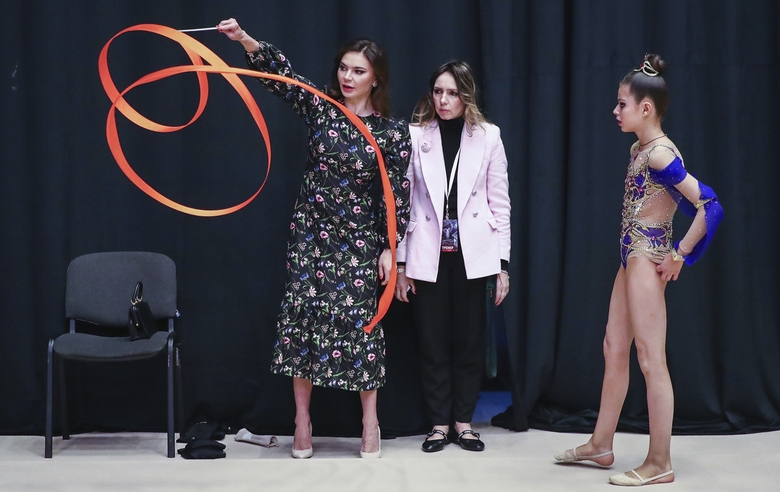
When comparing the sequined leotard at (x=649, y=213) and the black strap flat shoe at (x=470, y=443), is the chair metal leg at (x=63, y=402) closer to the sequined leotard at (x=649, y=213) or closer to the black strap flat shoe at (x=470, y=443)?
the black strap flat shoe at (x=470, y=443)

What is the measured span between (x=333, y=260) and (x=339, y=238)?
3.9 inches

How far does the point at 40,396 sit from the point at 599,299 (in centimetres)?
276

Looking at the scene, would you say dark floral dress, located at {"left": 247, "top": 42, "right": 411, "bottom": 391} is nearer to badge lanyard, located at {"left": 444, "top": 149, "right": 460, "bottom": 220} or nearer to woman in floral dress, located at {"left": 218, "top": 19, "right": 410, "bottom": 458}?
woman in floral dress, located at {"left": 218, "top": 19, "right": 410, "bottom": 458}

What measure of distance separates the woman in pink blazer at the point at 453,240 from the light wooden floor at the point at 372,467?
301 millimetres

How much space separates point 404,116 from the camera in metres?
4.14

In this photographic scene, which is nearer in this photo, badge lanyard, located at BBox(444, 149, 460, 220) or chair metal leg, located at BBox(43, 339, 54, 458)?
chair metal leg, located at BBox(43, 339, 54, 458)

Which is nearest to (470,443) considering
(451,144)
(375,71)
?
(451,144)

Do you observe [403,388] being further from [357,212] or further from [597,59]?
[597,59]

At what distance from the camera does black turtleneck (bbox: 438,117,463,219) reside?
385 centimetres

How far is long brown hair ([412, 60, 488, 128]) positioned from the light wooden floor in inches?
58.8

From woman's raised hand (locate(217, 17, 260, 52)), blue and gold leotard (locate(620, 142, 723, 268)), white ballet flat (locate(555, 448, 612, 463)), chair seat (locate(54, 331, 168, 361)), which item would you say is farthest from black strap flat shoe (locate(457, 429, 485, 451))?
woman's raised hand (locate(217, 17, 260, 52))

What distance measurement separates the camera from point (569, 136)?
4.17 m

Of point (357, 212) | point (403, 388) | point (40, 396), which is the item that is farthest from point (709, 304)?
point (40, 396)

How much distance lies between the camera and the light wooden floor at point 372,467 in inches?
127
